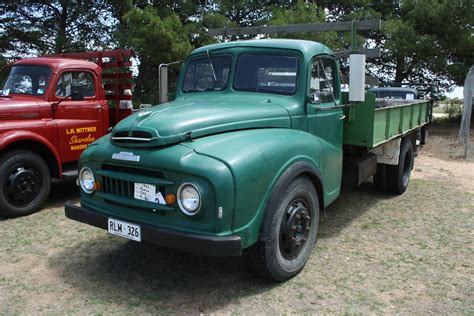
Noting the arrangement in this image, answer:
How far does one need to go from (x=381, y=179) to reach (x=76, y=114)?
443 centimetres

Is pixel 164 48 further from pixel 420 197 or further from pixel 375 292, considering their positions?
pixel 375 292

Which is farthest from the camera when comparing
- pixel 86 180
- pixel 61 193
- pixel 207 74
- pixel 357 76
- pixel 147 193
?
pixel 61 193

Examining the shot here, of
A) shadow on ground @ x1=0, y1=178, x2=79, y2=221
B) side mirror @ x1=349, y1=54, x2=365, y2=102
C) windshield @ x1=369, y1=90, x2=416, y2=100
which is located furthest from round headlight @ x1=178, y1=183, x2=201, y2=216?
windshield @ x1=369, y1=90, x2=416, y2=100

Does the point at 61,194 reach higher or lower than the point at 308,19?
lower

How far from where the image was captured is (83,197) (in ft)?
12.4

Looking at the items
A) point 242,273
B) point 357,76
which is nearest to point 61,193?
point 242,273

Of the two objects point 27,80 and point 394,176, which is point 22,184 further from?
point 394,176

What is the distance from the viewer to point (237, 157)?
10.2 ft

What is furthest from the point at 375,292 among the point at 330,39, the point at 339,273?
the point at 330,39

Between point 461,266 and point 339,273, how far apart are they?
1.16 metres

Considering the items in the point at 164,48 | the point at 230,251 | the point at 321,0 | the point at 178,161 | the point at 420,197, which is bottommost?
the point at 420,197

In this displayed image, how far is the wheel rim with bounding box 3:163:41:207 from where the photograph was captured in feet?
17.7

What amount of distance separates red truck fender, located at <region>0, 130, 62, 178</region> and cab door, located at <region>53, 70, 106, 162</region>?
0.15 meters

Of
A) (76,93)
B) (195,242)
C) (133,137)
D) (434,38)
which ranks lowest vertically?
(195,242)
